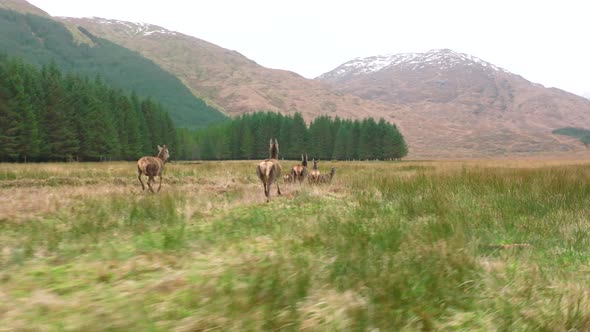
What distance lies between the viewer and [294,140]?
3647 inches

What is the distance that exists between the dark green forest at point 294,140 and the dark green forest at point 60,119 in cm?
2809

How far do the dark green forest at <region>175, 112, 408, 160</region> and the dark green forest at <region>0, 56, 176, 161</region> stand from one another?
28.1 m

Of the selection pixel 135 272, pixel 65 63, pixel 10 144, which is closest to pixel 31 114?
pixel 10 144

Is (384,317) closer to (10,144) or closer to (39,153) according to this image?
(10,144)

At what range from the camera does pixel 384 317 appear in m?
3.17

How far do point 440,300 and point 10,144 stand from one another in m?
49.1

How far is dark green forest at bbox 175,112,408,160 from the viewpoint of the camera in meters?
91.6

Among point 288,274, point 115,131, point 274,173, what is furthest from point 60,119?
point 288,274

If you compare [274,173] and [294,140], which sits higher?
[294,140]

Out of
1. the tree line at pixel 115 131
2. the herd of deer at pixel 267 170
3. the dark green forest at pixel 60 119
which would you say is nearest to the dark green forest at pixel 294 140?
the tree line at pixel 115 131

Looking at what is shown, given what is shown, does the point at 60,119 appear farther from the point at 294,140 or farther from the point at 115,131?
the point at 294,140

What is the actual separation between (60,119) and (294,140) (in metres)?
53.0

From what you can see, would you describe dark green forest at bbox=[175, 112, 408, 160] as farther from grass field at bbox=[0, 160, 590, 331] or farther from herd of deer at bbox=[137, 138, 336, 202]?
grass field at bbox=[0, 160, 590, 331]

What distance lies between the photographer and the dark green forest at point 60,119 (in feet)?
138
